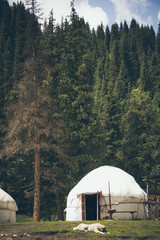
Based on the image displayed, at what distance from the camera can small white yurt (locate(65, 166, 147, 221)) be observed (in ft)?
72.6

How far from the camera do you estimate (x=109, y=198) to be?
72.5 feet

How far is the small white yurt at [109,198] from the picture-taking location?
22141 millimetres

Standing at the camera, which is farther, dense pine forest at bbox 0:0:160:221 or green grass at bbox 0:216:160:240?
dense pine forest at bbox 0:0:160:221

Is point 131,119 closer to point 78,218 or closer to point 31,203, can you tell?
point 31,203

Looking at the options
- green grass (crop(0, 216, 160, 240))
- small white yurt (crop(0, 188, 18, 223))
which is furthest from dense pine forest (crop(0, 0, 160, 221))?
green grass (crop(0, 216, 160, 240))

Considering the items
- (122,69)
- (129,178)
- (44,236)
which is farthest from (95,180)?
(122,69)

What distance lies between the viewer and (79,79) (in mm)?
34125

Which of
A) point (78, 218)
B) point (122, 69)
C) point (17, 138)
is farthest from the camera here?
point (122, 69)

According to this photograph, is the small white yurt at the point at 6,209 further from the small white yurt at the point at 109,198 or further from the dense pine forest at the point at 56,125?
the small white yurt at the point at 109,198

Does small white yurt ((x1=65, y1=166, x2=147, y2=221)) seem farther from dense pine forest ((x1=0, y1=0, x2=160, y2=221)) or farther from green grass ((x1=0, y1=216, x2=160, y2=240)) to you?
green grass ((x1=0, y1=216, x2=160, y2=240))

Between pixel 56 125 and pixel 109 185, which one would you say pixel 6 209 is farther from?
pixel 109 185

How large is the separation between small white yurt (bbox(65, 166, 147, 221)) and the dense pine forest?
2.33 metres

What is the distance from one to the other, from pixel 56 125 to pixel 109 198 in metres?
5.87

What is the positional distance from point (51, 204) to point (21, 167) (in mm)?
4818
